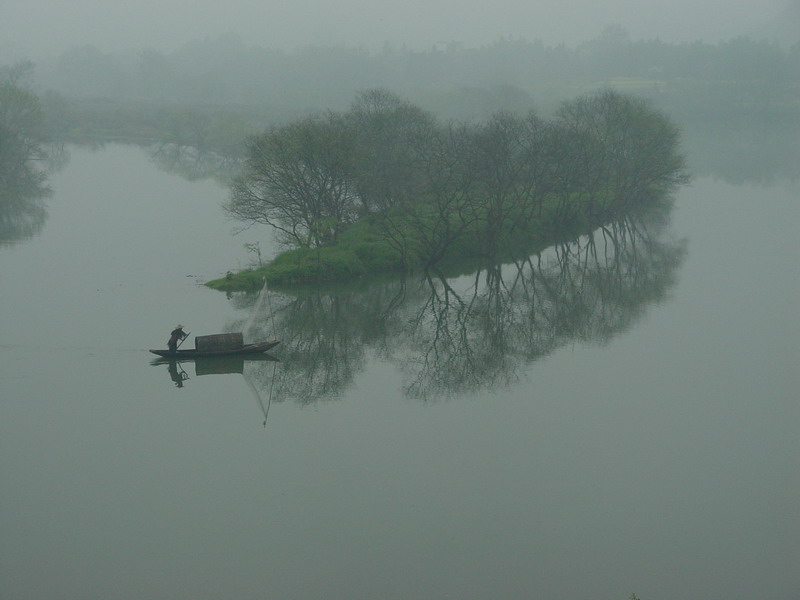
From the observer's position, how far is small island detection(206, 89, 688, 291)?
149 feet

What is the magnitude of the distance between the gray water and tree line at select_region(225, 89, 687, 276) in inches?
197

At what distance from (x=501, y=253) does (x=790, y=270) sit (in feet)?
49.1

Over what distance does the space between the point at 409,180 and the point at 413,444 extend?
27.7 meters

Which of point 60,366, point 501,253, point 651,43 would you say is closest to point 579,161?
point 501,253

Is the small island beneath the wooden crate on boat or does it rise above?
above

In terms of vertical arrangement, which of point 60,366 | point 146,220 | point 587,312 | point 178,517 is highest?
point 146,220

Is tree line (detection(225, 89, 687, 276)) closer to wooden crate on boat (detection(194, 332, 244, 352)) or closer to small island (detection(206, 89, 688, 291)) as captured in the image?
small island (detection(206, 89, 688, 291))

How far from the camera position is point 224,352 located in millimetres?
29672

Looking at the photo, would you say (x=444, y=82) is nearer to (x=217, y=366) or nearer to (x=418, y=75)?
(x=418, y=75)

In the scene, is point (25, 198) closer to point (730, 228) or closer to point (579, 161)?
point (579, 161)

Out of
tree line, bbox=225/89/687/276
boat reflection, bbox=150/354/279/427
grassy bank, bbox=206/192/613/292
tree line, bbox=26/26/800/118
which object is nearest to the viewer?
boat reflection, bbox=150/354/279/427

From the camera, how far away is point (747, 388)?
28500 mm

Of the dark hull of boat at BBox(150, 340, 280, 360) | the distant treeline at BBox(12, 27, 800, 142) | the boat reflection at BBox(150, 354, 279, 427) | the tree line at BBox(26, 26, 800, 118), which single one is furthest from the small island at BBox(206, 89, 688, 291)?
the tree line at BBox(26, 26, 800, 118)

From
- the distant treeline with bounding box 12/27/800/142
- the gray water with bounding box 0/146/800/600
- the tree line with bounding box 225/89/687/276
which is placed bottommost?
the gray water with bounding box 0/146/800/600
